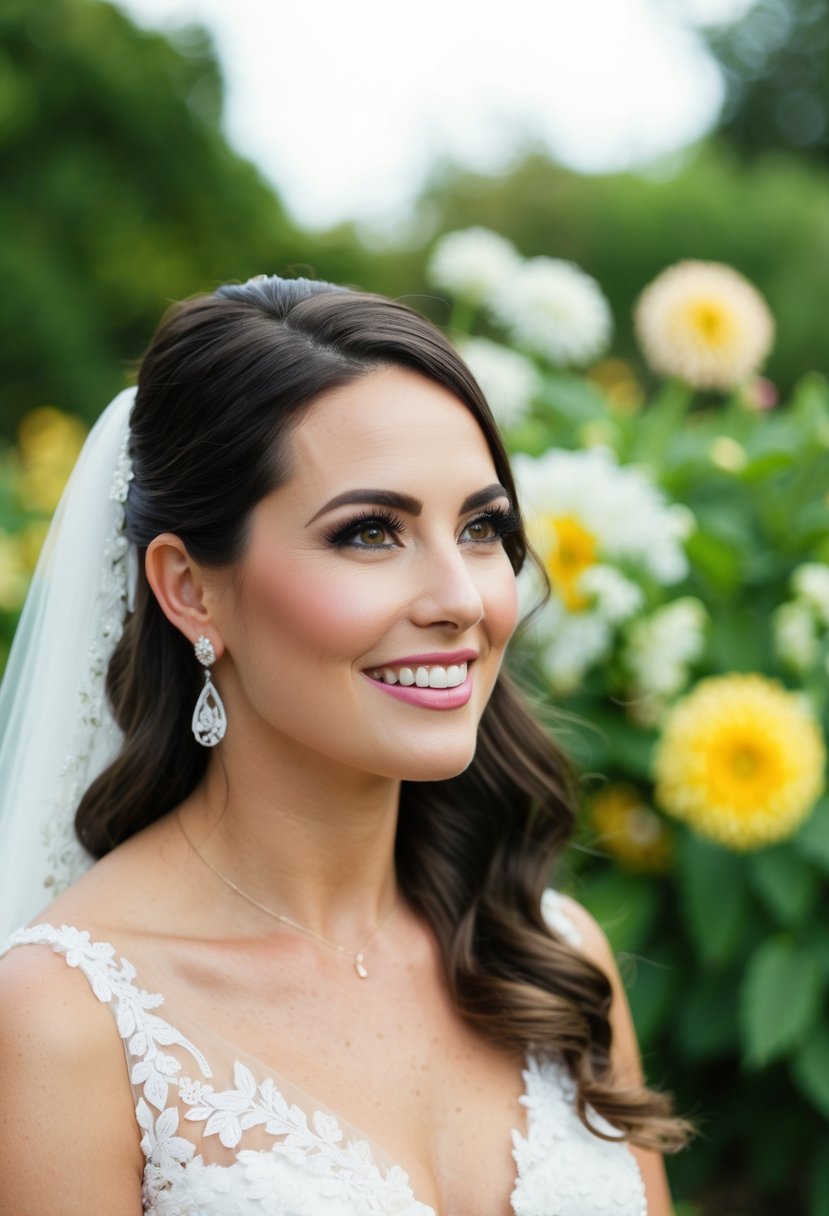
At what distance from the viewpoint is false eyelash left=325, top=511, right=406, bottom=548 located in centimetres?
201

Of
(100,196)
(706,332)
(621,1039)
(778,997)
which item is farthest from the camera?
(100,196)

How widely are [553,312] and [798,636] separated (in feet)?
4.30

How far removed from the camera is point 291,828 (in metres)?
2.24

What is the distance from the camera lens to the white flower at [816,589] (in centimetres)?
351

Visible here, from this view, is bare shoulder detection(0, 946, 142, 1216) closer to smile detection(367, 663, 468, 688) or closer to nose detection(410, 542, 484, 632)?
smile detection(367, 663, 468, 688)

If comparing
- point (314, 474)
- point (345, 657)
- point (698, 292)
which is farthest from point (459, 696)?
point (698, 292)

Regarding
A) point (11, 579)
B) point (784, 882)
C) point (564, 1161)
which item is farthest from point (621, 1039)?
point (11, 579)

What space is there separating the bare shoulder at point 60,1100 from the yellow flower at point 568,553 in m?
1.91

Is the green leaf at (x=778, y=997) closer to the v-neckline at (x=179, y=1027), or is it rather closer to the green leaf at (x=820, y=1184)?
the green leaf at (x=820, y=1184)

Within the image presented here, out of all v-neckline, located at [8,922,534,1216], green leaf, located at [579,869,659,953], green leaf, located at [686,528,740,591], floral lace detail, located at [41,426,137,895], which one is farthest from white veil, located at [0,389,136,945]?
green leaf, located at [686,528,740,591]

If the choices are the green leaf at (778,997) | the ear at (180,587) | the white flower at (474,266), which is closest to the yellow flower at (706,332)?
the white flower at (474,266)

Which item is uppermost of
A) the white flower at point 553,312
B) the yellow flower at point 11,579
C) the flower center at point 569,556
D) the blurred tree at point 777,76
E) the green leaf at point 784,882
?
the blurred tree at point 777,76

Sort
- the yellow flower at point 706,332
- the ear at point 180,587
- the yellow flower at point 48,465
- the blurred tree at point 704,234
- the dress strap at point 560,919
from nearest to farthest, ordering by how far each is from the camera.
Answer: the ear at point 180,587
the dress strap at point 560,919
the yellow flower at point 706,332
the yellow flower at point 48,465
the blurred tree at point 704,234

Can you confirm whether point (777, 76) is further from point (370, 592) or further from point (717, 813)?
point (370, 592)
